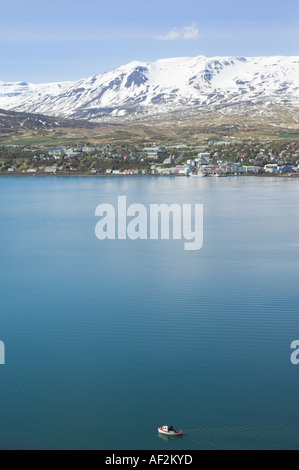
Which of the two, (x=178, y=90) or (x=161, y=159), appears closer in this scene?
(x=161, y=159)

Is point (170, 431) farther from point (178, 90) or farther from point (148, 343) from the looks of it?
point (178, 90)

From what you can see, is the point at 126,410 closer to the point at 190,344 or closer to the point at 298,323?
the point at 190,344

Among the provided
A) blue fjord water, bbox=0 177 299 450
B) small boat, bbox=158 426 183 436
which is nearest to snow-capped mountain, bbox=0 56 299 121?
blue fjord water, bbox=0 177 299 450

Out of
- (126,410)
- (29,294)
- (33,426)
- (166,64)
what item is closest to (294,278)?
(29,294)

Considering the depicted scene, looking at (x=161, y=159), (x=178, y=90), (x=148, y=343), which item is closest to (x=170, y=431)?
(x=148, y=343)

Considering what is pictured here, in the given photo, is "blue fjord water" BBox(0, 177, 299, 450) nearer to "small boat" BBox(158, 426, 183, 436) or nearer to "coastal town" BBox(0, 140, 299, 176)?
"small boat" BBox(158, 426, 183, 436)

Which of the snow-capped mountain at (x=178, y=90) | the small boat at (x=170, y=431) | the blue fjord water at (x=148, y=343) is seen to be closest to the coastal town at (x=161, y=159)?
the blue fjord water at (x=148, y=343)
